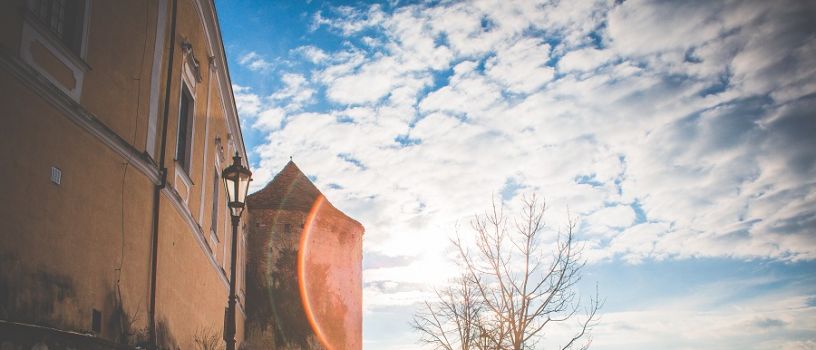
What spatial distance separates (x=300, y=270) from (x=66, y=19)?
2084 centimetres

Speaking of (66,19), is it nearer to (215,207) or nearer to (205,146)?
(205,146)

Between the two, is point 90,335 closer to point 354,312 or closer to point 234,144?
point 234,144

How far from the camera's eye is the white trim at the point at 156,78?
844cm

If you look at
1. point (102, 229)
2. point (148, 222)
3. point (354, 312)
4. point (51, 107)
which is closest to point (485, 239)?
point (148, 222)

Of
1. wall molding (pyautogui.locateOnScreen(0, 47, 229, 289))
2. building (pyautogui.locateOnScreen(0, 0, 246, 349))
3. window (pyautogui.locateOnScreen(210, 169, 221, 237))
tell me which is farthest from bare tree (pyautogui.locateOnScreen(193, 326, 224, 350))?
wall molding (pyautogui.locateOnScreen(0, 47, 229, 289))

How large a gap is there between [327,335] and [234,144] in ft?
39.5

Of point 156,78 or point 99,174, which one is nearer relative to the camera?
point 99,174

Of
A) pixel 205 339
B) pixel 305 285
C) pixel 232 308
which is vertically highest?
pixel 305 285

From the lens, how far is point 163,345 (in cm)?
879

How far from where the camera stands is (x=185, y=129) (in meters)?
11.2

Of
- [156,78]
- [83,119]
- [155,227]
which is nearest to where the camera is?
[83,119]

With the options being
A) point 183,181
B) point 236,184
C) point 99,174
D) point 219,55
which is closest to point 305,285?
point 219,55

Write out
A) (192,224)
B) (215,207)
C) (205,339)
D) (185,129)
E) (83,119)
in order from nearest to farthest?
(83,119), (192,224), (185,129), (205,339), (215,207)

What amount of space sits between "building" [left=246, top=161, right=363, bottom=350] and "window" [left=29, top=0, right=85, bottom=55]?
64.3ft
